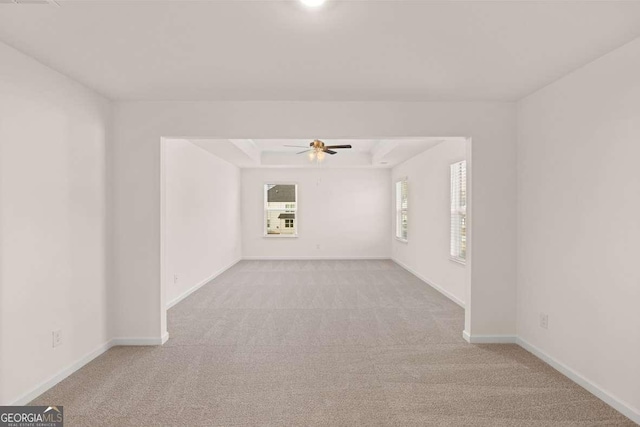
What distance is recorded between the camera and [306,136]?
11.8 ft

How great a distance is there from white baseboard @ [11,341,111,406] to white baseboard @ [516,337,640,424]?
13.1 ft

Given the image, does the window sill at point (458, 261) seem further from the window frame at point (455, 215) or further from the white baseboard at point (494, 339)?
the white baseboard at point (494, 339)

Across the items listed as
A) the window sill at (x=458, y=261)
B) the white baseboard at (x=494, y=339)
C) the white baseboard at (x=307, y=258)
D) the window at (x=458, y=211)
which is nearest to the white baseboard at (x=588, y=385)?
the white baseboard at (x=494, y=339)

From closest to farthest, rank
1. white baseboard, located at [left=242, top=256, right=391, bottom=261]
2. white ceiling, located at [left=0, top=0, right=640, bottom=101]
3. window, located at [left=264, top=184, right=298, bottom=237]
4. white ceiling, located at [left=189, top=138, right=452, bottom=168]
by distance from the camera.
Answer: white ceiling, located at [left=0, top=0, right=640, bottom=101] → white ceiling, located at [left=189, top=138, right=452, bottom=168] → white baseboard, located at [left=242, top=256, right=391, bottom=261] → window, located at [left=264, top=184, right=298, bottom=237]

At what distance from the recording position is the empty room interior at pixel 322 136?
2.19 meters

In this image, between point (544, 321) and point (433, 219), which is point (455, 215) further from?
point (544, 321)

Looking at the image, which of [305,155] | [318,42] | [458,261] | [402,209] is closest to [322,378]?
[318,42]

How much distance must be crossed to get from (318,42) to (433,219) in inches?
173

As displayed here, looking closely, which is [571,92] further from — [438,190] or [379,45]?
[438,190]

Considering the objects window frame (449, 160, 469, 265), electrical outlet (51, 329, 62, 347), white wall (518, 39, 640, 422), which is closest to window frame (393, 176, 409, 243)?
window frame (449, 160, 469, 265)

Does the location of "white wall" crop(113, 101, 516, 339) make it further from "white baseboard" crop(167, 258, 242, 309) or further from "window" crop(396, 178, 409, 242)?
"window" crop(396, 178, 409, 242)

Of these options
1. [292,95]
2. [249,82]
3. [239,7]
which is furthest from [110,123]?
[239,7]

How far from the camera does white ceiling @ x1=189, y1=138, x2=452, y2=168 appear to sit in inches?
236

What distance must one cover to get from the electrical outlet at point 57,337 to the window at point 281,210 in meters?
6.78
